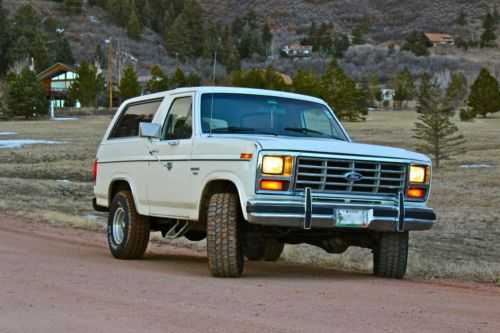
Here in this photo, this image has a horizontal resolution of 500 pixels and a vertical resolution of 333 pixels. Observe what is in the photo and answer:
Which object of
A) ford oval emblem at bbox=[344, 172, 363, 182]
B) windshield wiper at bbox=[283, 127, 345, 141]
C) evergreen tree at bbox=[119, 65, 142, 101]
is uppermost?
evergreen tree at bbox=[119, 65, 142, 101]

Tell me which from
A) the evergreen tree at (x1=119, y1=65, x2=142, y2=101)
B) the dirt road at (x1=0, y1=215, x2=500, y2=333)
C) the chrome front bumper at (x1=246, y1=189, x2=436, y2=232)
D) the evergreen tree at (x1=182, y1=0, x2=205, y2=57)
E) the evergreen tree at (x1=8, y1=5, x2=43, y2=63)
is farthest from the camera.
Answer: the evergreen tree at (x1=182, y1=0, x2=205, y2=57)

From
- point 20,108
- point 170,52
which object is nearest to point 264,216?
point 20,108

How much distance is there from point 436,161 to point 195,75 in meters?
65.4

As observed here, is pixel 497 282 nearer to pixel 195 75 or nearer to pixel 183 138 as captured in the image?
pixel 183 138

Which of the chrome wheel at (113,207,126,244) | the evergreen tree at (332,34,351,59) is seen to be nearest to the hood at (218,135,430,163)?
the chrome wheel at (113,207,126,244)

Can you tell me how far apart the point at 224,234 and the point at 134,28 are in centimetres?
17736

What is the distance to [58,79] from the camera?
110125 millimetres

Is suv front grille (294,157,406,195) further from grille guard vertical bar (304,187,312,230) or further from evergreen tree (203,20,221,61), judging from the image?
evergreen tree (203,20,221,61)

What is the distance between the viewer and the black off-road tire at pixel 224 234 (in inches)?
339

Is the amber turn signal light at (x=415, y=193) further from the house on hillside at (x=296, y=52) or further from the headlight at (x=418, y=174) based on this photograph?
the house on hillside at (x=296, y=52)

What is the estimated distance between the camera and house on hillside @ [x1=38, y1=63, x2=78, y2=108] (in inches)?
4190

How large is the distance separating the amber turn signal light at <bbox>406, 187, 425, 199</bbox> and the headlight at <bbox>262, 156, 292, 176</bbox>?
4.96 ft

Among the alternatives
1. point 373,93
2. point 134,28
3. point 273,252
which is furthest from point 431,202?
point 134,28

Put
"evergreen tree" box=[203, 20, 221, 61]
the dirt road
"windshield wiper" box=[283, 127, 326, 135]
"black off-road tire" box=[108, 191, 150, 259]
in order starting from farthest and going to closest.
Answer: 1. "evergreen tree" box=[203, 20, 221, 61]
2. "black off-road tire" box=[108, 191, 150, 259]
3. "windshield wiper" box=[283, 127, 326, 135]
4. the dirt road
